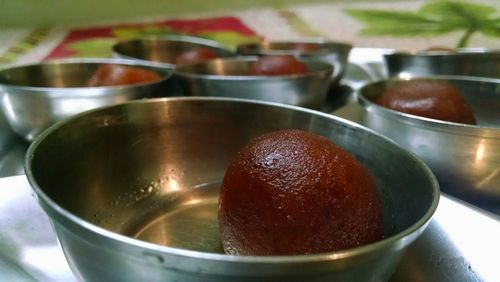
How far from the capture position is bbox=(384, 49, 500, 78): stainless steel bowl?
3.36 feet

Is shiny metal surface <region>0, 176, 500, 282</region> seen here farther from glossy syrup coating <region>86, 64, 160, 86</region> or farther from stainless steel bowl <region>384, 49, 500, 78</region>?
stainless steel bowl <region>384, 49, 500, 78</region>

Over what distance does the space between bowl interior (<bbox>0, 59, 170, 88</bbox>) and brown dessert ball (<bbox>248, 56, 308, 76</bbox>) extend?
0.18 meters

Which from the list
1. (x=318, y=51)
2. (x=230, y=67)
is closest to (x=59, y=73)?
(x=230, y=67)

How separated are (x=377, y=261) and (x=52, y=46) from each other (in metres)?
1.15

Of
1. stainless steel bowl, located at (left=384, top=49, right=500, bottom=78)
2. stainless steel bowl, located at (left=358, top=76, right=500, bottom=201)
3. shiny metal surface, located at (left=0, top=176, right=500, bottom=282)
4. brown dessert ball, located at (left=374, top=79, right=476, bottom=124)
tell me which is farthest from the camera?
stainless steel bowl, located at (left=384, top=49, right=500, bottom=78)

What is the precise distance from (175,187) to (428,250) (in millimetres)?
339

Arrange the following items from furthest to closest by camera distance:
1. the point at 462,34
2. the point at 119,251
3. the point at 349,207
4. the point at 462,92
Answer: the point at 462,34 < the point at 462,92 < the point at 349,207 < the point at 119,251

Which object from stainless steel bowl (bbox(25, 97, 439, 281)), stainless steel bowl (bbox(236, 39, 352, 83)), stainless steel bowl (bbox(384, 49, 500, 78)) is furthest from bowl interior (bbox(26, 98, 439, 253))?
stainless steel bowl (bbox(384, 49, 500, 78))

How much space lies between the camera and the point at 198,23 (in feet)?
4.82

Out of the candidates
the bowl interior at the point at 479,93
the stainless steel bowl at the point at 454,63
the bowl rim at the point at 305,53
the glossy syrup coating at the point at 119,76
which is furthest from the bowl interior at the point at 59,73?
the stainless steel bowl at the point at 454,63

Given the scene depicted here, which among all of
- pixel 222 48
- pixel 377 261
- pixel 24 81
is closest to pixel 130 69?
pixel 24 81

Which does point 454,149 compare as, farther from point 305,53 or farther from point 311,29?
point 311,29

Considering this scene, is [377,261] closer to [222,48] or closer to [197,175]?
[197,175]

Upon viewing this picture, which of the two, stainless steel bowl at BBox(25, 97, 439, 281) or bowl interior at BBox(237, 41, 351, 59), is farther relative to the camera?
bowl interior at BBox(237, 41, 351, 59)
